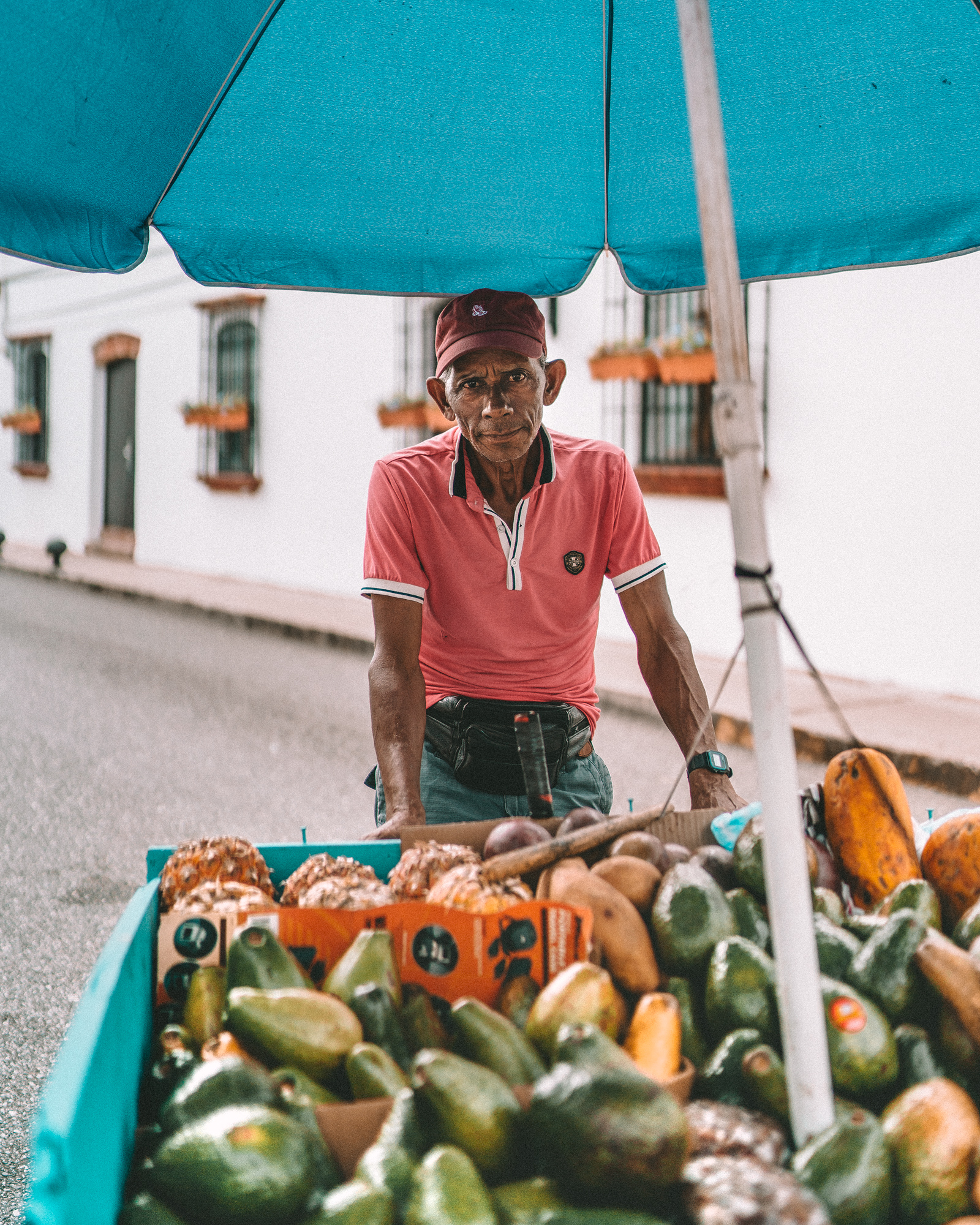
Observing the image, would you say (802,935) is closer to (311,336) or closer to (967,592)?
(967,592)

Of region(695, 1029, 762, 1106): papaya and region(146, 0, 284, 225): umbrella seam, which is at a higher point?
region(146, 0, 284, 225): umbrella seam

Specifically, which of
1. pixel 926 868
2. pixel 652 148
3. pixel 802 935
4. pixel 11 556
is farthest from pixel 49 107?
pixel 11 556

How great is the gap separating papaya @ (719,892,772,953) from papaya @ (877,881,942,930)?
19cm

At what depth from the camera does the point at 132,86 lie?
6.72ft

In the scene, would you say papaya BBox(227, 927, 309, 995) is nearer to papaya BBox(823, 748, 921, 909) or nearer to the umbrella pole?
the umbrella pole

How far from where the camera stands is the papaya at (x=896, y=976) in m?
1.45

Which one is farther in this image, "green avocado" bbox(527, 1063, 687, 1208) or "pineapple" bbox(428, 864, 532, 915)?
"pineapple" bbox(428, 864, 532, 915)

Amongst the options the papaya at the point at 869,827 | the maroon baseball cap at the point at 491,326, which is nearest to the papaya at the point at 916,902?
the papaya at the point at 869,827

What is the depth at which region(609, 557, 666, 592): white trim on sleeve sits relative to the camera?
2730 mm

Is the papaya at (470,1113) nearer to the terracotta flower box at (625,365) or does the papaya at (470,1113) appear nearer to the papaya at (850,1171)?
the papaya at (850,1171)

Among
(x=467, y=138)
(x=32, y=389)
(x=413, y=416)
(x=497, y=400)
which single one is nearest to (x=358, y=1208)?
(x=497, y=400)

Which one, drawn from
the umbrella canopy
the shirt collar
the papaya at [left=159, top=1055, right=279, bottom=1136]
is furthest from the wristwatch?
the papaya at [left=159, top=1055, right=279, bottom=1136]

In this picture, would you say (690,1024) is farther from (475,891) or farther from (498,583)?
(498,583)

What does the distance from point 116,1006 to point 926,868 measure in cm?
131
